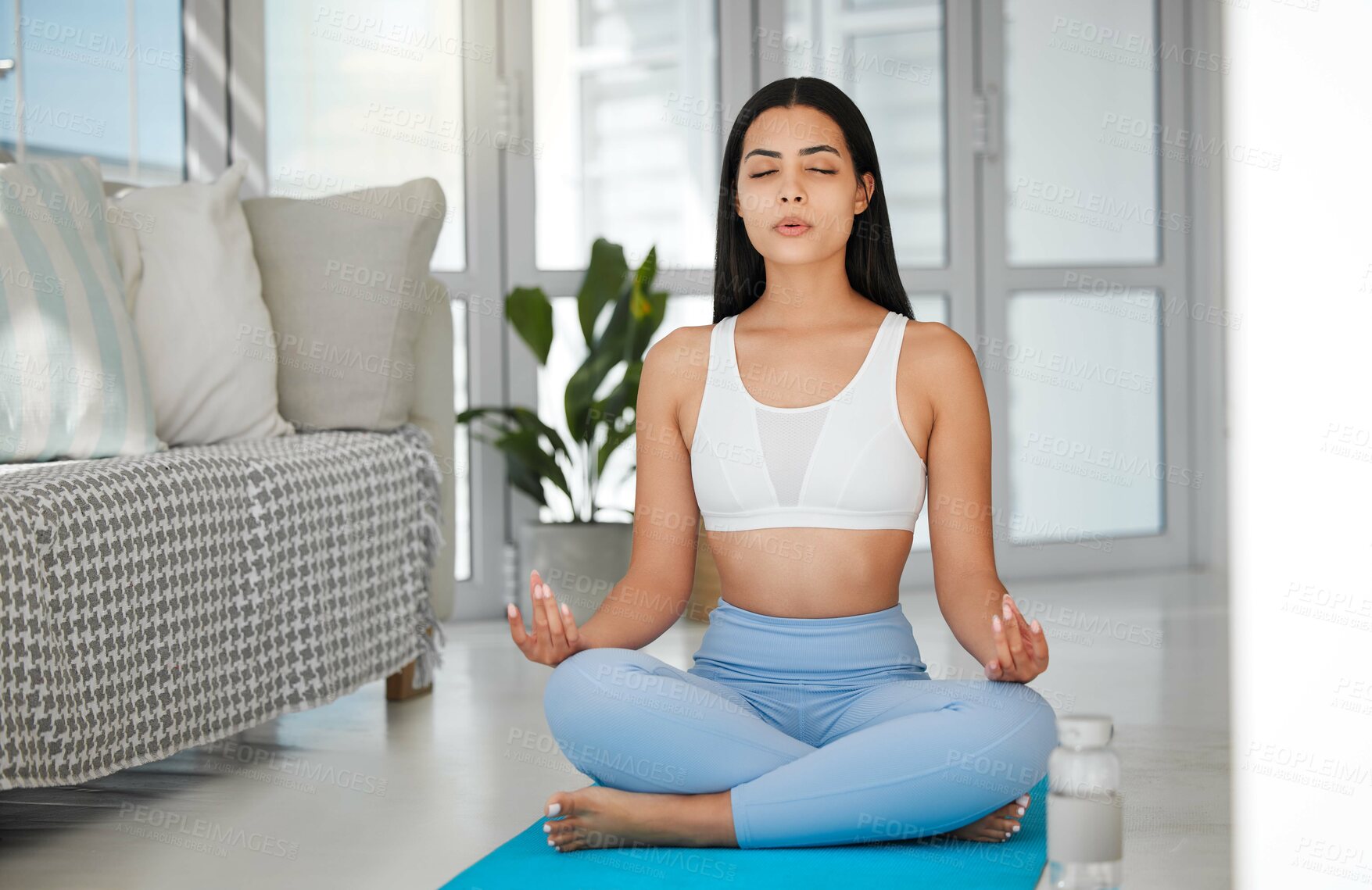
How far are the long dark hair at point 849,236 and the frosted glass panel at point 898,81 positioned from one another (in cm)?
198

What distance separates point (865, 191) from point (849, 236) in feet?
0.20

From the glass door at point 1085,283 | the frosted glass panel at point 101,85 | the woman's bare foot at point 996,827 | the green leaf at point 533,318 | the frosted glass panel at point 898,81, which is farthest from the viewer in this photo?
the glass door at point 1085,283

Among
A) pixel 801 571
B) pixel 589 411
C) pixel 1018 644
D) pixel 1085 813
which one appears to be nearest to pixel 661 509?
pixel 801 571

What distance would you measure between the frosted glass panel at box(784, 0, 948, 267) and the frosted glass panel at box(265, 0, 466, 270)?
0.87 m

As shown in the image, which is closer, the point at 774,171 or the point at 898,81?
the point at 774,171

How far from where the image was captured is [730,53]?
3.57m

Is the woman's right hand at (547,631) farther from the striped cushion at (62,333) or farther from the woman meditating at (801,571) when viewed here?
the striped cushion at (62,333)

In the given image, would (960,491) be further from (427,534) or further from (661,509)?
(427,534)

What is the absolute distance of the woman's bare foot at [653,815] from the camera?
55.7 inches

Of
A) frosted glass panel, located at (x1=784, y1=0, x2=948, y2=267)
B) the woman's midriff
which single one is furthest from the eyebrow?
frosted glass panel, located at (x1=784, y1=0, x2=948, y2=267)

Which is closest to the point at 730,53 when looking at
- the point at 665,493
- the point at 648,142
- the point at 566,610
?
the point at 648,142

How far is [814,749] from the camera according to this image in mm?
1471

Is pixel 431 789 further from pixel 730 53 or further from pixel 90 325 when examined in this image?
pixel 730 53

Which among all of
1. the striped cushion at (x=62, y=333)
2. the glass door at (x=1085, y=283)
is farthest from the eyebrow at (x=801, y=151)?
the glass door at (x=1085, y=283)
